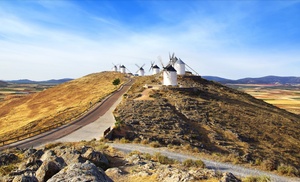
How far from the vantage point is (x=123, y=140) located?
23.4 meters

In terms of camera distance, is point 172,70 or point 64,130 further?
point 172,70

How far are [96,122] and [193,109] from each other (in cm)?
1431

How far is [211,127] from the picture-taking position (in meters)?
32.3

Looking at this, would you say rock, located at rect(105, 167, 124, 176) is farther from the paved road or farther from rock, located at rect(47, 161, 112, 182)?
the paved road

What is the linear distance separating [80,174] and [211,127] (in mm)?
25418

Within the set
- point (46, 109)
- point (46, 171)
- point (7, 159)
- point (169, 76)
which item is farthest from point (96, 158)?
point (46, 109)

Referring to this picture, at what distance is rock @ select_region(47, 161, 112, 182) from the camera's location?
8.83 meters

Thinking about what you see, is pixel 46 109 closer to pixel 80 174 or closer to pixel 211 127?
pixel 211 127

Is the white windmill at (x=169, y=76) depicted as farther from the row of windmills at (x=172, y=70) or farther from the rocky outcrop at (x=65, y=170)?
the rocky outcrop at (x=65, y=170)

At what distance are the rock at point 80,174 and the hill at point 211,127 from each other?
11668mm

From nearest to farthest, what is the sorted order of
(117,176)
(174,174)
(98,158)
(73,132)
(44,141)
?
(174,174) < (117,176) < (98,158) < (44,141) < (73,132)

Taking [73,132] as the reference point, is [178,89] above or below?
above

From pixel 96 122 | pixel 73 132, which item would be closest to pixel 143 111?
pixel 96 122

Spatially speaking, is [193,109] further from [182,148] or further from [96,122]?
[182,148]
